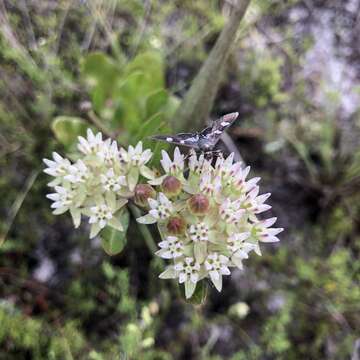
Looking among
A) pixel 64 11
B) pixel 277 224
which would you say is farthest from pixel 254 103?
pixel 64 11

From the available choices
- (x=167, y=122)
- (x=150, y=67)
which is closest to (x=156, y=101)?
(x=167, y=122)

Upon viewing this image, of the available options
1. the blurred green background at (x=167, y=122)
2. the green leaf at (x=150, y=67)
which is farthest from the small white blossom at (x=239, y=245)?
the green leaf at (x=150, y=67)

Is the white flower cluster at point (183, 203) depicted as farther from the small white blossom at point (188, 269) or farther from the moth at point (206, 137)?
the moth at point (206, 137)

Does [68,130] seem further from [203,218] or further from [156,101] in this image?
[203,218]

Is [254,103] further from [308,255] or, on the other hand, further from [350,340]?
[350,340]

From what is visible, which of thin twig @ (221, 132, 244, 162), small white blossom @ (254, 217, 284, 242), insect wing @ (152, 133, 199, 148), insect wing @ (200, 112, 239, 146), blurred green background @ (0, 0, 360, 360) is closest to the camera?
insect wing @ (152, 133, 199, 148)

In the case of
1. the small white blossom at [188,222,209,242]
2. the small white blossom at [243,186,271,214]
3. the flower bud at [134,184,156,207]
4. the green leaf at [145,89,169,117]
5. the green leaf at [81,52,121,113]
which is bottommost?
the small white blossom at [188,222,209,242]

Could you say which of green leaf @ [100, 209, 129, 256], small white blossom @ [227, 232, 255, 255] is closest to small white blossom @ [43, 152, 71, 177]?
green leaf @ [100, 209, 129, 256]

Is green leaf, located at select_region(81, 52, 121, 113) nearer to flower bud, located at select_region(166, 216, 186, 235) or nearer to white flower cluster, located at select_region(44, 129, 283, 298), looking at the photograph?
white flower cluster, located at select_region(44, 129, 283, 298)
